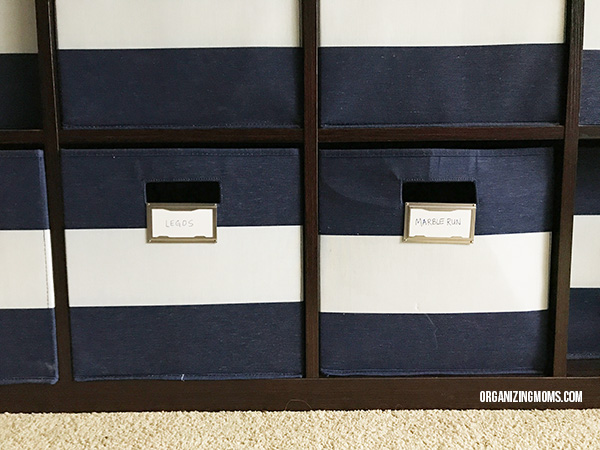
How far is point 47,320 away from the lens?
0.98 m

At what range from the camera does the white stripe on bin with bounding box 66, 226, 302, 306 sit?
3.20 feet

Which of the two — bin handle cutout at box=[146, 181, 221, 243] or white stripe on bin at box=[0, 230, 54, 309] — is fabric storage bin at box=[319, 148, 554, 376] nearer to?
bin handle cutout at box=[146, 181, 221, 243]

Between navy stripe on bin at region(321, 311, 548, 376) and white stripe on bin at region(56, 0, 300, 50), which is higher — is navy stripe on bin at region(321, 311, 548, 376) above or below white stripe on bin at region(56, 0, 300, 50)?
below

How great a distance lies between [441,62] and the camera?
3.08 feet

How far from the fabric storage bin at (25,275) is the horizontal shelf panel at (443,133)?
460 mm

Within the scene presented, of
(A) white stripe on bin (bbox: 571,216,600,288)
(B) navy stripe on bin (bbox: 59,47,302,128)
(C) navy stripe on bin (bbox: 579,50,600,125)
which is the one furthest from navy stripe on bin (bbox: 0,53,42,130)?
(A) white stripe on bin (bbox: 571,216,600,288)

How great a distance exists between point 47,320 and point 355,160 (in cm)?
55

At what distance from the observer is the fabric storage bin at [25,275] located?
0.95 m

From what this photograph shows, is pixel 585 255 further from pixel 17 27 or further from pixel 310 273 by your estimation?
pixel 17 27

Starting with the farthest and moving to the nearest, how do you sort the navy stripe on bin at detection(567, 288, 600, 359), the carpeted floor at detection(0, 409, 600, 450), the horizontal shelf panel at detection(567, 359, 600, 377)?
the navy stripe on bin at detection(567, 288, 600, 359)
the horizontal shelf panel at detection(567, 359, 600, 377)
the carpeted floor at detection(0, 409, 600, 450)

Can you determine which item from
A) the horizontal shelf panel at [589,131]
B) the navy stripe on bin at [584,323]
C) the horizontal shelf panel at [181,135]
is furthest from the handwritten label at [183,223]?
the navy stripe on bin at [584,323]

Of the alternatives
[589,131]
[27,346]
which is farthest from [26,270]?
[589,131]

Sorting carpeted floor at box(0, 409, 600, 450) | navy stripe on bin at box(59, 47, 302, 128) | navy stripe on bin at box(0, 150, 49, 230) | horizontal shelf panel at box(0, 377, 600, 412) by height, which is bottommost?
carpeted floor at box(0, 409, 600, 450)

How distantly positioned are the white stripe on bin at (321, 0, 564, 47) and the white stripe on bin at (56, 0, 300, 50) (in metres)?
0.07
